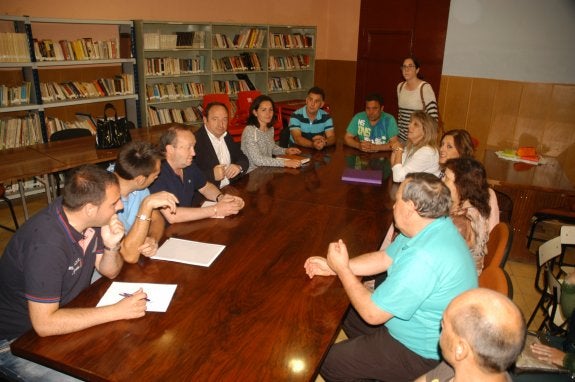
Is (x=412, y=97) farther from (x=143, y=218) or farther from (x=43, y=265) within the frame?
(x=43, y=265)

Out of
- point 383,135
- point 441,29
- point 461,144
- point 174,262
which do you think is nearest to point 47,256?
point 174,262

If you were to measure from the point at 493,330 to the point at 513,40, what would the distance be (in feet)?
19.5

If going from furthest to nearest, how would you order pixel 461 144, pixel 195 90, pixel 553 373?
pixel 195 90 < pixel 461 144 < pixel 553 373

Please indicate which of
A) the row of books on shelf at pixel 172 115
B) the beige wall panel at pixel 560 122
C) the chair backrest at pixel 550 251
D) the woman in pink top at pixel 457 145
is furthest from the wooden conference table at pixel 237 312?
the beige wall panel at pixel 560 122

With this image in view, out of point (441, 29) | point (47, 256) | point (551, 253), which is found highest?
point (441, 29)

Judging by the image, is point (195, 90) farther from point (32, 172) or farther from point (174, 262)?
point (174, 262)

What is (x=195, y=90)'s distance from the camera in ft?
21.2

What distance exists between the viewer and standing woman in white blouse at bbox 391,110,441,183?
3348mm

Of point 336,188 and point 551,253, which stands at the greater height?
point 336,188

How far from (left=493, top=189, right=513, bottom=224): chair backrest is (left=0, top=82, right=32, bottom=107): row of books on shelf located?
5053 millimetres

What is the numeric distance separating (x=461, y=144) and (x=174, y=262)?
224cm

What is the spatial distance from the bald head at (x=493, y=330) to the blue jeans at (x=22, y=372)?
1.51 metres

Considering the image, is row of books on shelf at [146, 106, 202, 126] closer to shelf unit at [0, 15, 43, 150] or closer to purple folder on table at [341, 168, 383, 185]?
shelf unit at [0, 15, 43, 150]

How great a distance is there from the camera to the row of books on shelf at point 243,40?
21.5ft
